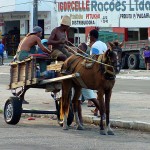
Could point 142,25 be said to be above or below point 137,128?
above

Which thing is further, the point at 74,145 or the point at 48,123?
the point at 48,123

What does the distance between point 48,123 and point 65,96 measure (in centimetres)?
143

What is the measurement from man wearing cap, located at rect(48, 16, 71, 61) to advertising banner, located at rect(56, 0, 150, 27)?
2904 centimetres

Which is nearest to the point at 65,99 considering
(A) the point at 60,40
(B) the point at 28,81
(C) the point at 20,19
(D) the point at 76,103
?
(D) the point at 76,103

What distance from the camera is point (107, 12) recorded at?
43.6 metres

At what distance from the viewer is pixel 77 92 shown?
473 inches

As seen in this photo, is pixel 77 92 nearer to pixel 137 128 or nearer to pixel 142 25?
pixel 137 128

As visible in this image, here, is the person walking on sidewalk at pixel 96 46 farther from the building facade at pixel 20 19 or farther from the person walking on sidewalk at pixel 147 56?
the building facade at pixel 20 19

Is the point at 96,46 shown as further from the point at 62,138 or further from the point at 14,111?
the point at 62,138

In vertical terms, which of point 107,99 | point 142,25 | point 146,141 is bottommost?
point 146,141

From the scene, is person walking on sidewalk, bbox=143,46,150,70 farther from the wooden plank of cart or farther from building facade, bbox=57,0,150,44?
the wooden plank of cart

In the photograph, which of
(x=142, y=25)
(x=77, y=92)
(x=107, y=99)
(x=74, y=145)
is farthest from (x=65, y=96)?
(x=142, y=25)

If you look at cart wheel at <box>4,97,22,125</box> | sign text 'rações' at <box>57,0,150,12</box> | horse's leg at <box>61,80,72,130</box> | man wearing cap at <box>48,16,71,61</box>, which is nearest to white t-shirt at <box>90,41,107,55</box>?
man wearing cap at <box>48,16,71,61</box>

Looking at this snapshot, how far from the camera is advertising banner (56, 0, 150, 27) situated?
1644 inches
